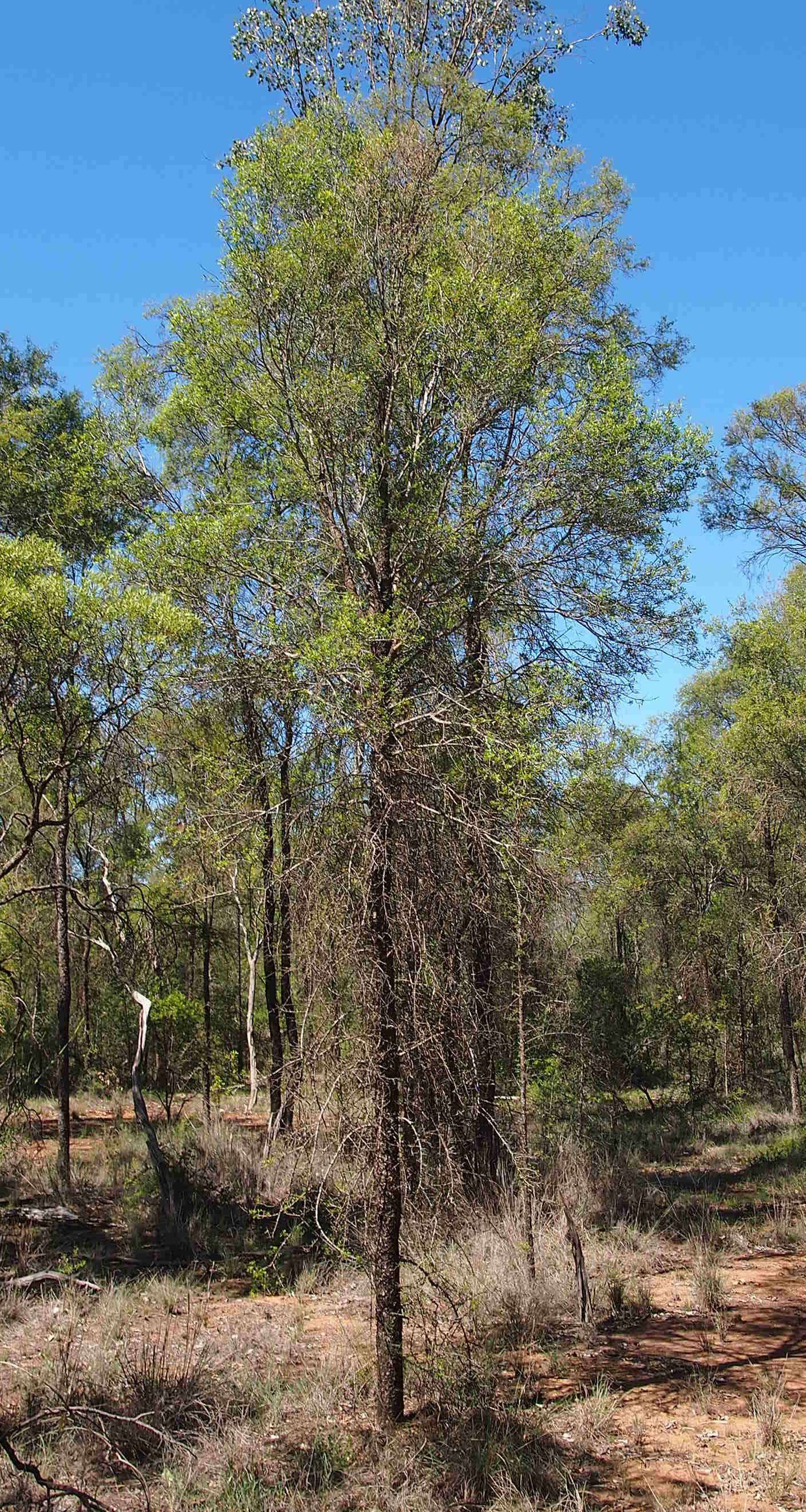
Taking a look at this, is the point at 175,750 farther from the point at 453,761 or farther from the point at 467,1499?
the point at 467,1499

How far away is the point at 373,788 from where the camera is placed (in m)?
6.54

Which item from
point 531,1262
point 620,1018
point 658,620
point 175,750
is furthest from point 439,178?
point 620,1018

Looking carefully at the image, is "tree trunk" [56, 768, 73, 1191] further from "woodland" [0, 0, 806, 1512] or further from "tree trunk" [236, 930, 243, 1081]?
"tree trunk" [236, 930, 243, 1081]

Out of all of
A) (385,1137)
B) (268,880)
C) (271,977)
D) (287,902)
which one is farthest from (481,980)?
(271,977)

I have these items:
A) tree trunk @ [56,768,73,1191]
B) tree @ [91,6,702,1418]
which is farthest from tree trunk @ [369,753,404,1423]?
tree trunk @ [56,768,73,1191]

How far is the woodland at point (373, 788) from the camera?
6.18m

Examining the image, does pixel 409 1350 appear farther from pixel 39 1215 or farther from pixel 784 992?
pixel 784 992

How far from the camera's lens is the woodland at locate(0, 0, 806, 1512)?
618 cm

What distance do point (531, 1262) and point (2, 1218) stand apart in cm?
572

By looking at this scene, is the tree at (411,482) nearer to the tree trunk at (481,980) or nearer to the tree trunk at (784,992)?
the tree trunk at (481,980)

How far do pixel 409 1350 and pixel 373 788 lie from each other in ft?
12.5

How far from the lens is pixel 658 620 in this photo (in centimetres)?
991

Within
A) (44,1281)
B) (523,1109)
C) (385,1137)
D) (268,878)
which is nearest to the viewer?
(385,1137)

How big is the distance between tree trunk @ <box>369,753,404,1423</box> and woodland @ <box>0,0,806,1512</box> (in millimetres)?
25
